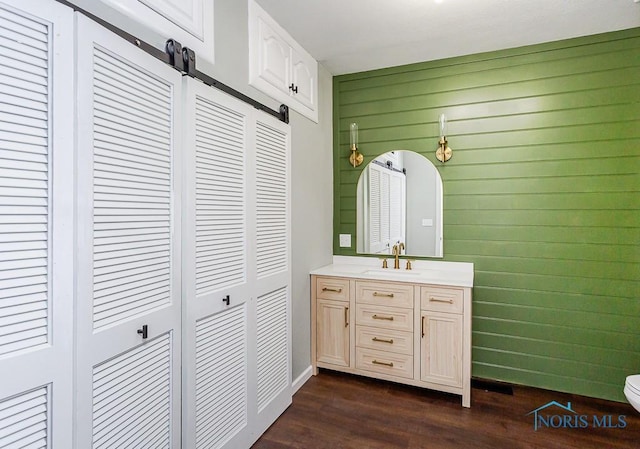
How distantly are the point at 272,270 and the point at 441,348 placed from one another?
1.37 metres

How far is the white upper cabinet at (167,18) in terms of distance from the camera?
4.14 ft

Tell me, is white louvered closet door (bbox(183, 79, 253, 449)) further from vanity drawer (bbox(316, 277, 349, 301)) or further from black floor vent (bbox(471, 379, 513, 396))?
black floor vent (bbox(471, 379, 513, 396))

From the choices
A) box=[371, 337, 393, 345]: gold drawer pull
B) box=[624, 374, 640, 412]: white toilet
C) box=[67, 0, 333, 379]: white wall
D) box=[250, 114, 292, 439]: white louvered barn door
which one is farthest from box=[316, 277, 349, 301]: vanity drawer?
box=[624, 374, 640, 412]: white toilet

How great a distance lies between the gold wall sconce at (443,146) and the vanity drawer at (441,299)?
3.84 ft

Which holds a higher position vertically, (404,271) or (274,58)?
(274,58)

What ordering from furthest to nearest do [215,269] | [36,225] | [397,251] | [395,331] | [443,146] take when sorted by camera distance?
[397,251] < [443,146] < [395,331] < [215,269] < [36,225]

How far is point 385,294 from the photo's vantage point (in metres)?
2.69

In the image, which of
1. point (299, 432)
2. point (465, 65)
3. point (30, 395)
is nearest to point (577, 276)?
point (465, 65)

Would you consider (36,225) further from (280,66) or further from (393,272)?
(393,272)

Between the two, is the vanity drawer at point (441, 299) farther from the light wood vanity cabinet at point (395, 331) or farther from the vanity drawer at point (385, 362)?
the vanity drawer at point (385, 362)

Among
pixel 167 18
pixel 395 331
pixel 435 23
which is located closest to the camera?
pixel 167 18

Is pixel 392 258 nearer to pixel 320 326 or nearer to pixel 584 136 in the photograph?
pixel 320 326

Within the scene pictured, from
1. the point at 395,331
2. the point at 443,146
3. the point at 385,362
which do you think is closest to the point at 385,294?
the point at 395,331

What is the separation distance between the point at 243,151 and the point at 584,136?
2.57 m
